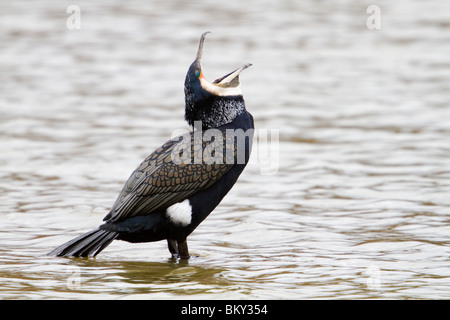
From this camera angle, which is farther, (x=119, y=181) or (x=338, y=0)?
(x=338, y=0)

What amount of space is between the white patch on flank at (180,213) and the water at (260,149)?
334 millimetres

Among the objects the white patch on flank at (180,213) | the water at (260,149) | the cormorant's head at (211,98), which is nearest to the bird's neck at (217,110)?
the cormorant's head at (211,98)

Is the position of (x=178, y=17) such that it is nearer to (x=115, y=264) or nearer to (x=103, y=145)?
(x=103, y=145)

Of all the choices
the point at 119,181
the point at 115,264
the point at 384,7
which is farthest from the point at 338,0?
the point at 115,264

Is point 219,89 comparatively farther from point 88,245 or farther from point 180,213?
point 88,245

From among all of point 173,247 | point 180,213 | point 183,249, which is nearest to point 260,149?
point 173,247

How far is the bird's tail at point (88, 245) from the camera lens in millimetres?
5965

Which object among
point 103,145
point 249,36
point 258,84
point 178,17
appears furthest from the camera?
point 178,17

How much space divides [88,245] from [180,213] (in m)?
0.67

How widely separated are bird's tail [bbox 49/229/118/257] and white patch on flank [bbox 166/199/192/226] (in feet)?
1.29

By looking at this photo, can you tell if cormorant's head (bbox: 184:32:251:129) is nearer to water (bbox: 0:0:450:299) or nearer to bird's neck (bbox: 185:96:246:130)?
bird's neck (bbox: 185:96:246:130)

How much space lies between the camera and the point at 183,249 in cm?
609
